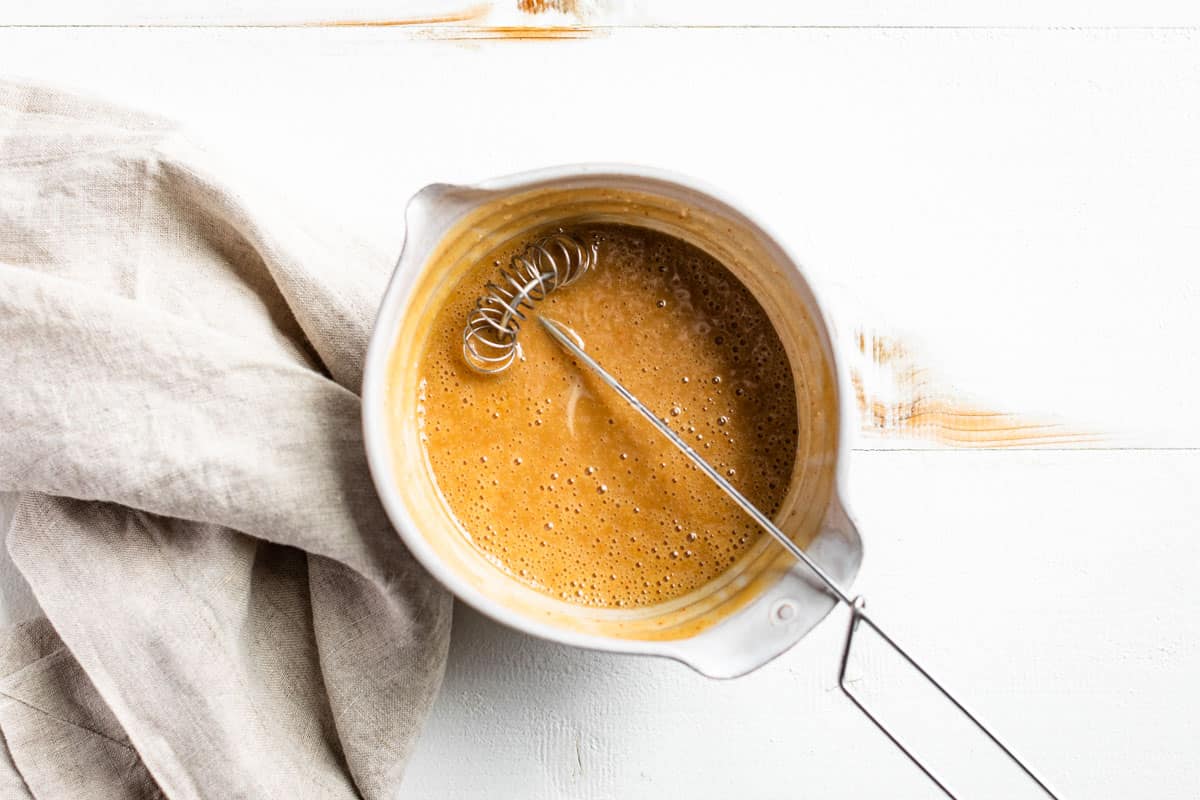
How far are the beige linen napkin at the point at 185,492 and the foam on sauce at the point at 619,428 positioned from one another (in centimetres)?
7

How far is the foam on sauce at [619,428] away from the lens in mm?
686

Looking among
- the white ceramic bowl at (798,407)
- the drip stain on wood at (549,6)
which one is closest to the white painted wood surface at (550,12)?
the drip stain on wood at (549,6)

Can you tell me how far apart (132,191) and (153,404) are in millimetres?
165

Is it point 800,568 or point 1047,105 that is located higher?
point 1047,105

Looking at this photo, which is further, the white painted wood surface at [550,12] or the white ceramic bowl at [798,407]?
the white painted wood surface at [550,12]

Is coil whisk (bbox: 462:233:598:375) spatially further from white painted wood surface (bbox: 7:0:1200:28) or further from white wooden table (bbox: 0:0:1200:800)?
white painted wood surface (bbox: 7:0:1200:28)

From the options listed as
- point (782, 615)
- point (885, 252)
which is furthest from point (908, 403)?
point (782, 615)

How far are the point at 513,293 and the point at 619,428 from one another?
0.40ft

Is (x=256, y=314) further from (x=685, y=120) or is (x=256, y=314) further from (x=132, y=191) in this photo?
(x=685, y=120)

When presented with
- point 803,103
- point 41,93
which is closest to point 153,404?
point 41,93

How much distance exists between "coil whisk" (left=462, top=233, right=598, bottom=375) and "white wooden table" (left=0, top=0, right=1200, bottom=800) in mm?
106

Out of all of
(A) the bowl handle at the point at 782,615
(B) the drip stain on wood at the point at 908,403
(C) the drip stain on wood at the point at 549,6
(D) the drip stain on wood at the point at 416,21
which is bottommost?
(A) the bowl handle at the point at 782,615

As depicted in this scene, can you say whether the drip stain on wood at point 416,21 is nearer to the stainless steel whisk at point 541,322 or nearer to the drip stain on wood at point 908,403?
the stainless steel whisk at point 541,322

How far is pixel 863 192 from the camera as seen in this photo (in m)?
0.78
